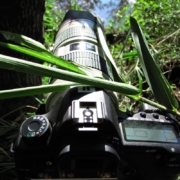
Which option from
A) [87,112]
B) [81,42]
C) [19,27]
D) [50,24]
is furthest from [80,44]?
[50,24]

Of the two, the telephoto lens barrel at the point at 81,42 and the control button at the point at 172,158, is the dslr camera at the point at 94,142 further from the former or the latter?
the telephoto lens barrel at the point at 81,42

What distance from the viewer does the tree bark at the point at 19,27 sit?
89cm

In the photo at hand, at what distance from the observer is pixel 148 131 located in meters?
0.66

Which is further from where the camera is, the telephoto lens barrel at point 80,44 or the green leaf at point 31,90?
the telephoto lens barrel at point 80,44

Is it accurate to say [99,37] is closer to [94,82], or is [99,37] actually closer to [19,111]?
[94,82]

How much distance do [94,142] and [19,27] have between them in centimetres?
47

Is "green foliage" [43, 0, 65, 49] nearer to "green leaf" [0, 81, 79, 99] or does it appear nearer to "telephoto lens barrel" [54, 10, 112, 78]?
"telephoto lens barrel" [54, 10, 112, 78]

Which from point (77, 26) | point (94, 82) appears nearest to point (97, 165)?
point (94, 82)

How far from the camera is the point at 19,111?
107 cm

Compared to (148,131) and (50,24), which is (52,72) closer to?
(148,131)

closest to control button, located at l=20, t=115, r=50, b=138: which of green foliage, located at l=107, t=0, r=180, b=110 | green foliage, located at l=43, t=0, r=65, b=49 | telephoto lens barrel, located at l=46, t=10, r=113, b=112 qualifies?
telephoto lens barrel, located at l=46, t=10, r=113, b=112

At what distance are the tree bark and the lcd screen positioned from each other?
1.43ft

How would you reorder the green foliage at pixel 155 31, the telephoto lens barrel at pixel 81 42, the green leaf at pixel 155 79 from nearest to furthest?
the green leaf at pixel 155 79 < the telephoto lens barrel at pixel 81 42 < the green foliage at pixel 155 31

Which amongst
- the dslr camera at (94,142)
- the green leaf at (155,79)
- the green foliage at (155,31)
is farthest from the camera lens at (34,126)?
the green foliage at (155,31)
